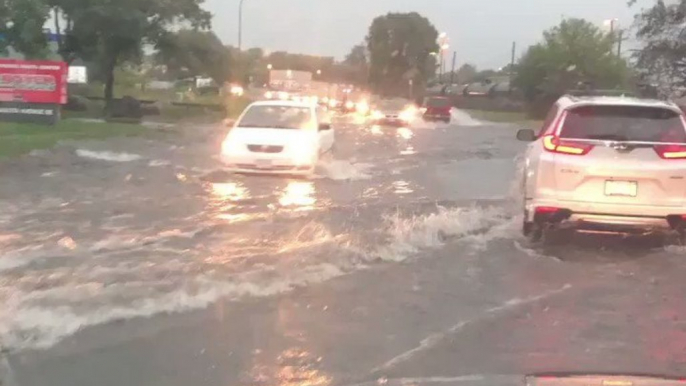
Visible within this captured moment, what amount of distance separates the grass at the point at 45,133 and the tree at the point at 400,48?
90.1m

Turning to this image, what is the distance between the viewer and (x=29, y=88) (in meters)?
30.7

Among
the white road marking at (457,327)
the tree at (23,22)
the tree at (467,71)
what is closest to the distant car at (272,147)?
the white road marking at (457,327)

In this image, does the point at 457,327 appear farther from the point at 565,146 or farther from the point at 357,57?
the point at 357,57

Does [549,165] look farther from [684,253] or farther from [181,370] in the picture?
[181,370]

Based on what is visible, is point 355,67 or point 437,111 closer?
point 437,111

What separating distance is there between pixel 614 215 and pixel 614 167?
504 mm

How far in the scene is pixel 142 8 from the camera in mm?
48219

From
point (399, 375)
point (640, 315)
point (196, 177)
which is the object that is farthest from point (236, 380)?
point (196, 177)

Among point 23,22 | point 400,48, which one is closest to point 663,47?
point 23,22

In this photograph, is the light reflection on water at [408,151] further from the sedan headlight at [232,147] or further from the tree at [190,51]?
the tree at [190,51]

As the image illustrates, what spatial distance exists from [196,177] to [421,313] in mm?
11365

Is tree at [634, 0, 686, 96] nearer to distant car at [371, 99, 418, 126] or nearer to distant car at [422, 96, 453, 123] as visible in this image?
distant car at [371, 99, 418, 126]

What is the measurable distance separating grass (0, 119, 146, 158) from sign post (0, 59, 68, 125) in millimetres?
682

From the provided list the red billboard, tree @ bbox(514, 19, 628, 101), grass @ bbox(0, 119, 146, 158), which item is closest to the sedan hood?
grass @ bbox(0, 119, 146, 158)
